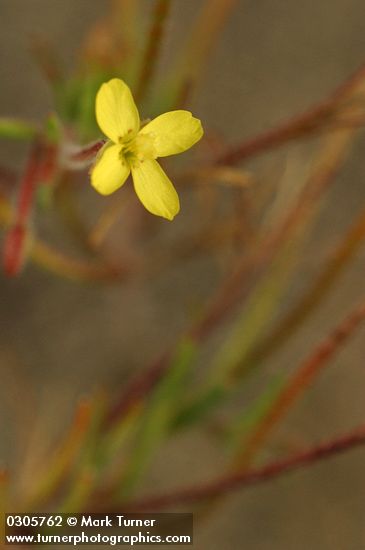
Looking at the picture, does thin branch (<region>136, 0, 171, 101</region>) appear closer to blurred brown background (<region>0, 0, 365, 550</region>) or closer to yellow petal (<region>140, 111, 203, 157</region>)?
yellow petal (<region>140, 111, 203, 157</region>)

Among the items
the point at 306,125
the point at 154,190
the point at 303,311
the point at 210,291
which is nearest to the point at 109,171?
the point at 154,190

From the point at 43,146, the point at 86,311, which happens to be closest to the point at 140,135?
the point at 43,146

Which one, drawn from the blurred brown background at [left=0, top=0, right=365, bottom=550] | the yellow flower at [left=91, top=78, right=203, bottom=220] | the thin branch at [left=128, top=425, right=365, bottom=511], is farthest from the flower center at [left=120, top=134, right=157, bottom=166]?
the blurred brown background at [left=0, top=0, right=365, bottom=550]

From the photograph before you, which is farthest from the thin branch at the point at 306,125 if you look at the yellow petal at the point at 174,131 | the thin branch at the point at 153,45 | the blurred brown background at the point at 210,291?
the yellow petal at the point at 174,131

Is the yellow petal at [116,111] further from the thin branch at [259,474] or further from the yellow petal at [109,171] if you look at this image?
the thin branch at [259,474]

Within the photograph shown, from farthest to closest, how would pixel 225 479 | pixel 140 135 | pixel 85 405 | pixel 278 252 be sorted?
pixel 278 252, pixel 225 479, pixel 85 405, pixel 140 135

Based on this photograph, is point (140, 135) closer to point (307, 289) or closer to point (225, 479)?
point (225, 479)

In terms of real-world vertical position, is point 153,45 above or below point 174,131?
above

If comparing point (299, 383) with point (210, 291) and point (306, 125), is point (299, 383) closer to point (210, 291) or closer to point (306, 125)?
point (306, 125)
